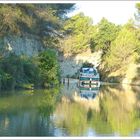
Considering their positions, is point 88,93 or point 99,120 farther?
point 88,93

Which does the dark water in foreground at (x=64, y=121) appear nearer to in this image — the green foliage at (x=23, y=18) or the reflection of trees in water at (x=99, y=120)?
the reflection of trees in water at (x=99, y=120)

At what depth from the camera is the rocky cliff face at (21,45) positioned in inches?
1353

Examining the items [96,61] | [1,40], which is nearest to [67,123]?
[1,40]

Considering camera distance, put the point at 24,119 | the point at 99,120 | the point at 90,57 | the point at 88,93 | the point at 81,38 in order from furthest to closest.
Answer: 1. the point at 90,57
2. the point at 81,38
3. the point at 88,93
4. the point at 99,120
5. the point at 24,119

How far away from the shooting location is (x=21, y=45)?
135 feet

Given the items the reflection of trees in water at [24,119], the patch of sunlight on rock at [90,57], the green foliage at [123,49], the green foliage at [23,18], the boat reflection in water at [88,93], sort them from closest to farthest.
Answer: the reflection of trees in water at [24,119], the green foliage at [23,18], the boat reflection in water at [88,93], the green foliage at [123,49], the patch of sunlight on rock at [90,57]

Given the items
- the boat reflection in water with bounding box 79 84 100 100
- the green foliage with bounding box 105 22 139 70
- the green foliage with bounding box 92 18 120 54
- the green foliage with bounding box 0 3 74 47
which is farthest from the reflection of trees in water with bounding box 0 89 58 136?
the green foliage with bounding box 92 18 120 54

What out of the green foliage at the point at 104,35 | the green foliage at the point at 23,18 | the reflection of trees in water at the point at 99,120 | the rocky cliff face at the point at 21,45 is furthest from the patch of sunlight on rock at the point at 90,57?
the reflection of trees in water at the point at 99,120

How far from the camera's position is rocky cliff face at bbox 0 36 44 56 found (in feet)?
113

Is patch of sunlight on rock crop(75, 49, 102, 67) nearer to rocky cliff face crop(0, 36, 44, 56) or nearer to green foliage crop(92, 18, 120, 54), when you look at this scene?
green foliage crop(92, 18, 120, 54)

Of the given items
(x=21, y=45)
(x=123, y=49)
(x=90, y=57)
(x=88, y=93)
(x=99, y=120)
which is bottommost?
(x=99, y=120)

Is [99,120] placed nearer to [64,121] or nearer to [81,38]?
[64,121]

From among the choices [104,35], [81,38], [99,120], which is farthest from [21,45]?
[104,35]

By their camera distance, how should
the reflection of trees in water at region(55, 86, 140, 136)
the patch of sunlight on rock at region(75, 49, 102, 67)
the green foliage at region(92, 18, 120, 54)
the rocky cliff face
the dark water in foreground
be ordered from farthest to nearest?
1. the patch of sunlight on rock at region(75, 49, 102, 67)
2. the green foliage at region(92, 18, 120, 54)
3. the rocky cliff face
4. the reflection of trees in water at region(55, 86, 140, 136)
5. the dark water in foreground
